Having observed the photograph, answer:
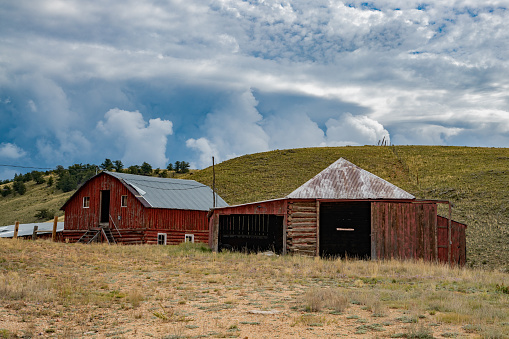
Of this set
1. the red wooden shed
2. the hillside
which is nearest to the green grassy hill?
the hillside

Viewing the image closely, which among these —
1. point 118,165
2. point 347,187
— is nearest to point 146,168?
point 118,165

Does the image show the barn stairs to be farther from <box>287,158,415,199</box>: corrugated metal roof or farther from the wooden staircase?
<box>287,158,415,199</box>: corrugated metal roof

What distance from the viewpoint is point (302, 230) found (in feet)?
86.4

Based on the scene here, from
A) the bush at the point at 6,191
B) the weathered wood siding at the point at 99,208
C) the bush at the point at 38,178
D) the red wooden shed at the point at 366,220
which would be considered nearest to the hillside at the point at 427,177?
the red wooden shed at the point at 366,220

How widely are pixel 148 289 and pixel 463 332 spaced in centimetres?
925

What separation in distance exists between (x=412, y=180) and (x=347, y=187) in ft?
129

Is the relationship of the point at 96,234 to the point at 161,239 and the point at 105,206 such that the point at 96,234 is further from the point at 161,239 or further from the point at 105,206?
the point at 161,239

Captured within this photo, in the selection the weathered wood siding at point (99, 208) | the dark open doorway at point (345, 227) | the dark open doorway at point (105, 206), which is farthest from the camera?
the dark open doorway at point (105, 206)

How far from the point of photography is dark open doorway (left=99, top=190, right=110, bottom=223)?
39438 millimetres

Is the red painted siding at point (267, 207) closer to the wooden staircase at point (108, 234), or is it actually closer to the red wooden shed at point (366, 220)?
the red wooden shed at point (366, 220)

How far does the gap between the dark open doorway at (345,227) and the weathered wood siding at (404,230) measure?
5.95 m

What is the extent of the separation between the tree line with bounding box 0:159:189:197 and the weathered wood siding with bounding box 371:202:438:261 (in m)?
65.2

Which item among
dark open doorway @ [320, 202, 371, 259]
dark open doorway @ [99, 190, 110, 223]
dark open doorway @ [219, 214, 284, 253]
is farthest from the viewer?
dark open doorway @ [99, 190, 110, 223]

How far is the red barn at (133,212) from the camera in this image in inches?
1430
